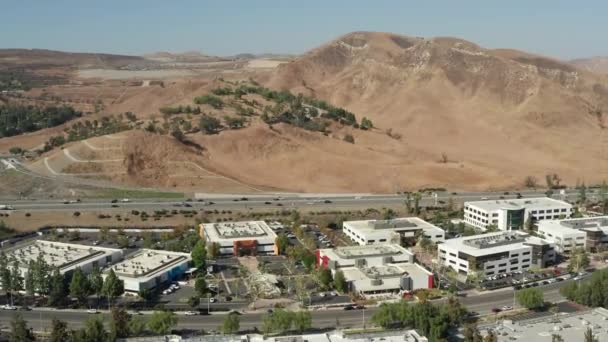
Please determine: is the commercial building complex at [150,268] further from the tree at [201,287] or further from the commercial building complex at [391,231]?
the commercial building complex at [391,231]

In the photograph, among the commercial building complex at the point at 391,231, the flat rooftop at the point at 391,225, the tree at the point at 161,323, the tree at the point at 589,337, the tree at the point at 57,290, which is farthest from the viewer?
the flat rooftop at the point at 391,225

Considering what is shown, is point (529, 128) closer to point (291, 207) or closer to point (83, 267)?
point (291, 207)

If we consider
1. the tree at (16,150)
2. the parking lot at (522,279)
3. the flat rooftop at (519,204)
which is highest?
the tree at (16,150)

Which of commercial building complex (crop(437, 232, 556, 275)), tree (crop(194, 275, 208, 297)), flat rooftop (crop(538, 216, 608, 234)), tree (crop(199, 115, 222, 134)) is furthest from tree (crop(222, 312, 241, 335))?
tree (crop(199, 115, 222, 134))

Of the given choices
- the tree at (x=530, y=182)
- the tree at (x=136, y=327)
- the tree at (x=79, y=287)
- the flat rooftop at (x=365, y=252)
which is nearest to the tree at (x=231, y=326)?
the tree at (x=136, y=327)

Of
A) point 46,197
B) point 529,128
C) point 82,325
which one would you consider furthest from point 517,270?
point 529,128

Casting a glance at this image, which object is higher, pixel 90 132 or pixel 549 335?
pixel 90 132
